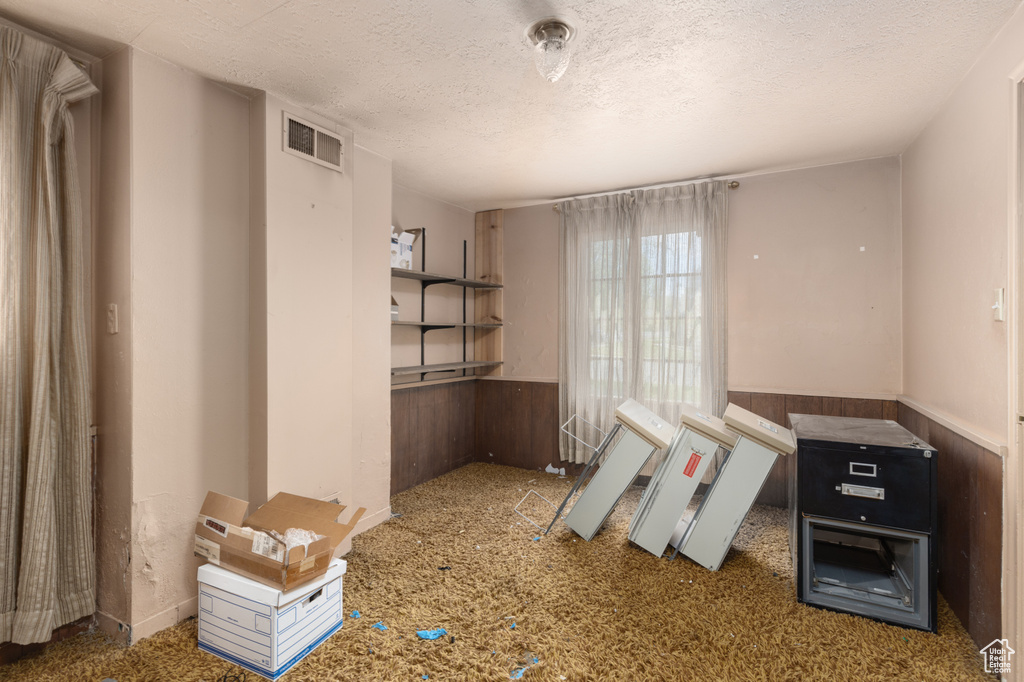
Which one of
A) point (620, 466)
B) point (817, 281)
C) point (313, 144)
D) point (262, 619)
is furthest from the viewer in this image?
point (817, 281)

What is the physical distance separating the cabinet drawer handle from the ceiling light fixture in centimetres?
207

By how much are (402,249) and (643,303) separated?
183 cm

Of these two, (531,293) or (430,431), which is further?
(531,293)

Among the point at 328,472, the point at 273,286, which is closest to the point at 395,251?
the point at 273,286

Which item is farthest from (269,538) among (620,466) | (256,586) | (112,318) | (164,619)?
(620,466)

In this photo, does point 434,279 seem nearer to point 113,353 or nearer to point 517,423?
point 517,423

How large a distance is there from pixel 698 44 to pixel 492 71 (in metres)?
0.85

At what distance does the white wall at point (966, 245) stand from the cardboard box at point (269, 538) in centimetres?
252

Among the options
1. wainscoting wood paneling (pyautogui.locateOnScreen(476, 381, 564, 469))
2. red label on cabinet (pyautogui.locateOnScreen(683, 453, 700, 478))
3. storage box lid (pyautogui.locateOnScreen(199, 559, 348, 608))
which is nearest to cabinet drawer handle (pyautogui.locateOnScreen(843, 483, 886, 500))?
red label on cabinet (pyautogui.locateOnScreen(683, 453, 700, 478))

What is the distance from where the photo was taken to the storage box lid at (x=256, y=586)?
1.76m

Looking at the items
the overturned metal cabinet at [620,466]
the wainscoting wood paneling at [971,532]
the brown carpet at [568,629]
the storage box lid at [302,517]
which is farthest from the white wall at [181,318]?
the wainscoting wood paneling at [971,532]

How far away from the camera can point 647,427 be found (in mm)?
2715

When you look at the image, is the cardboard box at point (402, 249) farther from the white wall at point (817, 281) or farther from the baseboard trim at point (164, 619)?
the white wall at point (817, 281)

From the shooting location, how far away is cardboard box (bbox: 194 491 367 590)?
1813 millimetres
